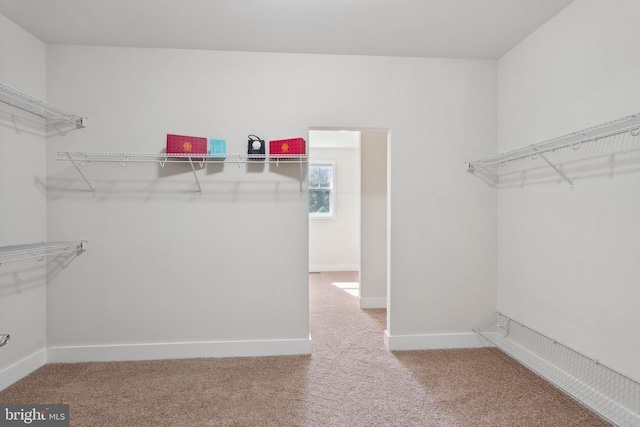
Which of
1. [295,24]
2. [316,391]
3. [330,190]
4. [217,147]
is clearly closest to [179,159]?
[217,147]

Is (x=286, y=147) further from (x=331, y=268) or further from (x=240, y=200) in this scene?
(x=331, y=268)

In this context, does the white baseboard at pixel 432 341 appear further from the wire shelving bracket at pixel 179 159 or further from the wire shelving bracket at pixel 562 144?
the wire shelving bracket at pixel 179 159

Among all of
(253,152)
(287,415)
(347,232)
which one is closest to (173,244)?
(253,152)

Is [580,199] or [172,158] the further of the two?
[172,158]

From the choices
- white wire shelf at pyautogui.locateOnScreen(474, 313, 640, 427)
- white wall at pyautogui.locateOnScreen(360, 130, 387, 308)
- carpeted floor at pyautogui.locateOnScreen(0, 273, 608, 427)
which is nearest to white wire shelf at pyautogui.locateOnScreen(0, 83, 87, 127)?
carpeted floor at pyautogui.locateOnScreen(0, 273, 608, 427)

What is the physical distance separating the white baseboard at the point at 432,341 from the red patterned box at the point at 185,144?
213 cm

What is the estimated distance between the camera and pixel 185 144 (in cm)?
238

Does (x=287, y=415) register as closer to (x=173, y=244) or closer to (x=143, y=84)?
(x=173, y=244)

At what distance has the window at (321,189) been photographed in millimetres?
6156

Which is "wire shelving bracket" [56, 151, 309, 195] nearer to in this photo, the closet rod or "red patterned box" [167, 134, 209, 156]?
"red patterned box" [167, 134, 209, 156]

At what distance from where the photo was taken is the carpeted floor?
1.79 metres

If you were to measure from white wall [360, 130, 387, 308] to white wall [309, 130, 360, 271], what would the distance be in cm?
229

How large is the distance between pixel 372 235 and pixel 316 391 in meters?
2.03

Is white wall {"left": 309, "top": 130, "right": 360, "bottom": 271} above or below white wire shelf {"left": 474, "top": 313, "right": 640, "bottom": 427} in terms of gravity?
above
